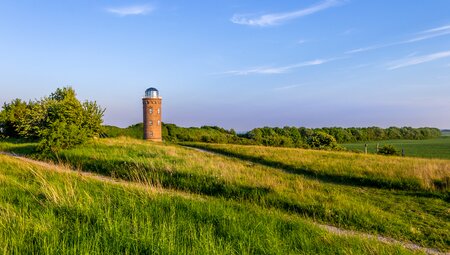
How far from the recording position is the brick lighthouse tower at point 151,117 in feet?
171

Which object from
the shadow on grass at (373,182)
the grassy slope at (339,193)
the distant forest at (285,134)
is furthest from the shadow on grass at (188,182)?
the distant forest at (285,134)

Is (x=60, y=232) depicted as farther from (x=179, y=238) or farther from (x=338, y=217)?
(x=338, y=217)

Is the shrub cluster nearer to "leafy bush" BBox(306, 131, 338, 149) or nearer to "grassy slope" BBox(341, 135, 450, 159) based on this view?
"leafy bush" BBox(306, 131, 338, 149)

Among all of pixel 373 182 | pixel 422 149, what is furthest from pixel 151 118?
pixel 422 149

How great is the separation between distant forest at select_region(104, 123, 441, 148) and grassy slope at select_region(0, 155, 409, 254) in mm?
44722

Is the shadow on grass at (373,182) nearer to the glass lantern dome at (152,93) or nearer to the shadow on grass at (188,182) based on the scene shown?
the shadow on grass at (188,182)

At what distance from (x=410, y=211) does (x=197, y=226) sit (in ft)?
23.5

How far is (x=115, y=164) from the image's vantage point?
51.0 ft

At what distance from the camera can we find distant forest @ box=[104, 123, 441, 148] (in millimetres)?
59181

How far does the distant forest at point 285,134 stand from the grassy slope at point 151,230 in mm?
44722

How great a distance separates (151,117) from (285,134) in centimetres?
4234

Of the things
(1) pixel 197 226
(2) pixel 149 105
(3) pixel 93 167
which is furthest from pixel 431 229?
(2) pixel 149 105

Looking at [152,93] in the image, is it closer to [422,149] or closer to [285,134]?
[285,134]

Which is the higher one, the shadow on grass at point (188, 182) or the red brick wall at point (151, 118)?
the red brick wall at point (151, 118)
